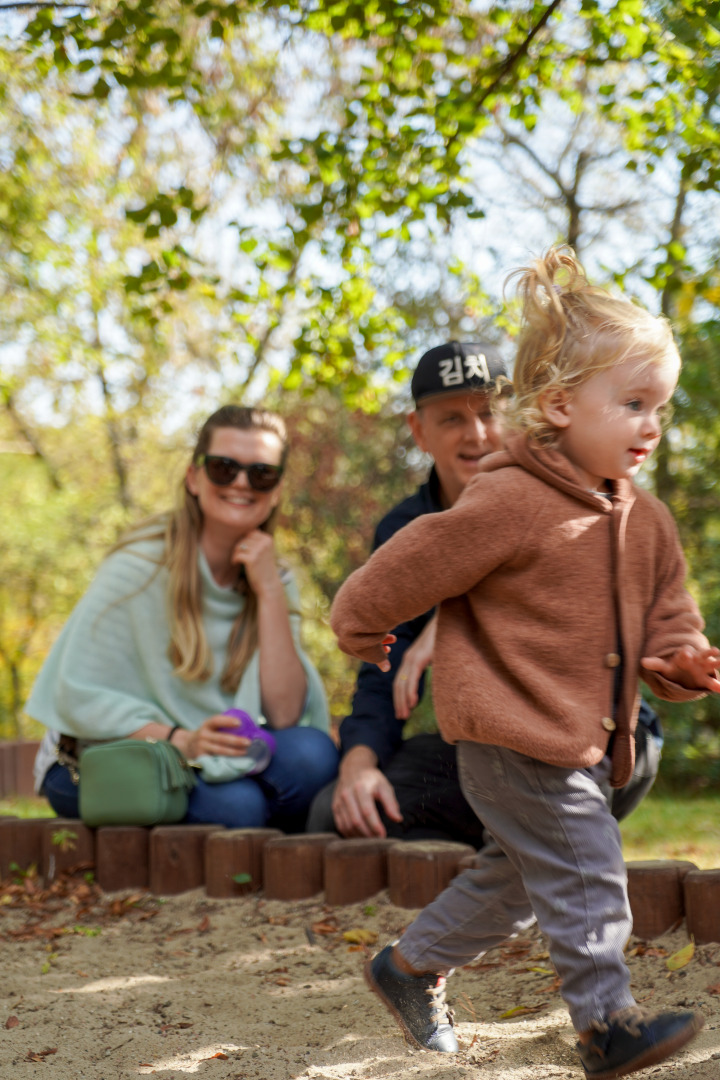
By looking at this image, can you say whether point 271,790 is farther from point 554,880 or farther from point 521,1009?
point 554,880

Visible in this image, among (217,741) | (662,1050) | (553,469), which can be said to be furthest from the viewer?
(217,741)

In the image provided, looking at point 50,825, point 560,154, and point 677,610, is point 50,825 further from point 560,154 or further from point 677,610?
point 560,154

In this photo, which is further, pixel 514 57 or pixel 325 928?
pixel 514 57

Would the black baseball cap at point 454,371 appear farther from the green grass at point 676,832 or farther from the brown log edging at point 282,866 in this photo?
the green grass at point 676,832

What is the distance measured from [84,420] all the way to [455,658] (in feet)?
41.1

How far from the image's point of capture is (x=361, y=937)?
2.56m

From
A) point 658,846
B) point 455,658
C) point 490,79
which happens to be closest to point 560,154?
point 490,79

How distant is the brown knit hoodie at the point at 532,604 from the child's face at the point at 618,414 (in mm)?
61

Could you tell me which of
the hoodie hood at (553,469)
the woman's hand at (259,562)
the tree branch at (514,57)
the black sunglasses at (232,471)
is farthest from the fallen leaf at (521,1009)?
the tree branch at (514,57)

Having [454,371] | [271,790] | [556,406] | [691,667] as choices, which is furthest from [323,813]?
[556,406]

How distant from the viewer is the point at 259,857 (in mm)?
3027

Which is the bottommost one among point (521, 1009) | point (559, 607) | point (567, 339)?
point (521, 1009)

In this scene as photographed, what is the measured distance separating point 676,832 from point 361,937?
2.39m

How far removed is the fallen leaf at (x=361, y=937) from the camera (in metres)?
2.55
